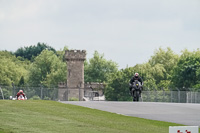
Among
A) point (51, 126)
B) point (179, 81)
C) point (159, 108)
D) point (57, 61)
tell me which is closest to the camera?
point (51, 126)

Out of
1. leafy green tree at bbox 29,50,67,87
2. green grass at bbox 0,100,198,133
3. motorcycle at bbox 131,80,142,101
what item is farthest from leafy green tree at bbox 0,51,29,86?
green grass at bbox 0,100,198,133

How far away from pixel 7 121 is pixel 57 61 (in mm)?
128254

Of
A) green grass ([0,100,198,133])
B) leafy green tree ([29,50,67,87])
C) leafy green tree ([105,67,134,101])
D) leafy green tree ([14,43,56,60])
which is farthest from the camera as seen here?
leafy green tree ([14,43,56,60])

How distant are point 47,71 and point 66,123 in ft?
416

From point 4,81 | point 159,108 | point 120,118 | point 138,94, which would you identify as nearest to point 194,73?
point 4,81

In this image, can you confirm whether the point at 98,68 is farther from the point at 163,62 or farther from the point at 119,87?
the point at 119,87

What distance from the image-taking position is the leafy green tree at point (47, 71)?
5586 inches

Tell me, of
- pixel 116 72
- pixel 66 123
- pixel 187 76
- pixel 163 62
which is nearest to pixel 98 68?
pixel 163 62

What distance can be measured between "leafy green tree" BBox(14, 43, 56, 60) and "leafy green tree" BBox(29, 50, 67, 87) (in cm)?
3850

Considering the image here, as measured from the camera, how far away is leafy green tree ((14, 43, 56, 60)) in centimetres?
18725

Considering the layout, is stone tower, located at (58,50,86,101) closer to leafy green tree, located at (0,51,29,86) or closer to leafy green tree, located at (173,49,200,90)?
leafy green tree, located at (173,49,200,90)

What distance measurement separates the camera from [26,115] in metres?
23.4

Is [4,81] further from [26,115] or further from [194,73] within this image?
[26,115]

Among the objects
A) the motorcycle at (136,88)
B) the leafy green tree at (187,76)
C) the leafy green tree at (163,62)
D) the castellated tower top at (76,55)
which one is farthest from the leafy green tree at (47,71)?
→ the motorcycle at (136,88)
